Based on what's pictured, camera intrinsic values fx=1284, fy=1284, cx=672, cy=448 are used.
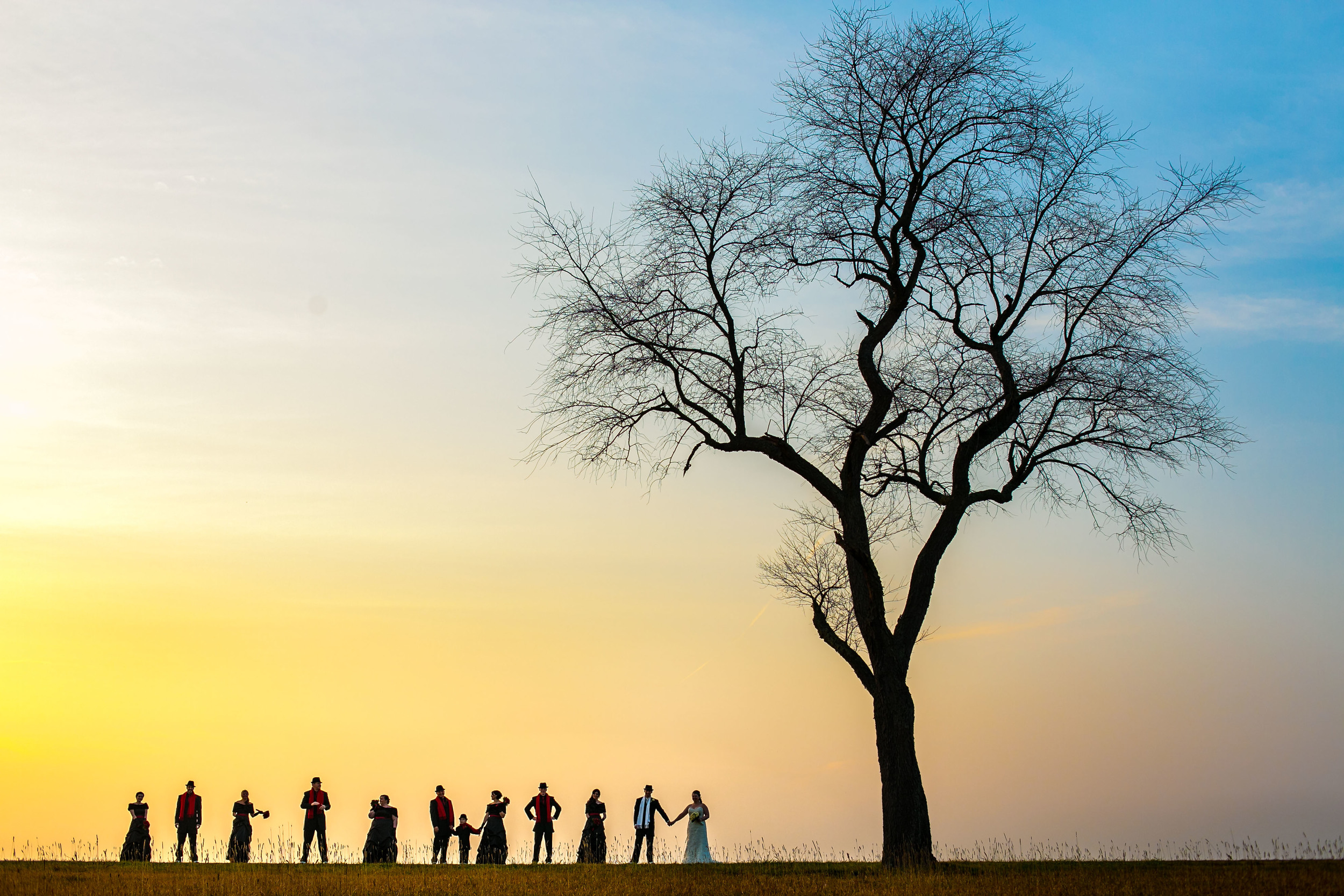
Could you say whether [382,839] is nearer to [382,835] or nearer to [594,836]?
[382,835]

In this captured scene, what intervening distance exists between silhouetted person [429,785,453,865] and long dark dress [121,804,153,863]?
6.11 metres

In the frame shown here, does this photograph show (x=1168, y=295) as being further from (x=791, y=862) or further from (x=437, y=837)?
(x=437, y=837)

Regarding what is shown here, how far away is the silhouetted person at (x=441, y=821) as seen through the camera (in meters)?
28.2

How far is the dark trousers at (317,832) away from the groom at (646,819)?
6.79m

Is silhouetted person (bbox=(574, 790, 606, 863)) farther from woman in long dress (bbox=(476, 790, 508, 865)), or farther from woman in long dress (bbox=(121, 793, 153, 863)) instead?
woman in long dress (bbox=(121, 793, 153, 863))

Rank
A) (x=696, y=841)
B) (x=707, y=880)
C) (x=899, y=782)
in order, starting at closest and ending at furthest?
(x=707, y=880), (x=899, y=782), (x=696, y=841)

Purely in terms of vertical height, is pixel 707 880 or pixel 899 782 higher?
pixel 899 782

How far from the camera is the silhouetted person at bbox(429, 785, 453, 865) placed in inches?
1112

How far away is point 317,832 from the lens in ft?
92.9

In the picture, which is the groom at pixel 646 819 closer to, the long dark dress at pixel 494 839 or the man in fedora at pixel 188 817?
the long dark dress at pixel 494 839

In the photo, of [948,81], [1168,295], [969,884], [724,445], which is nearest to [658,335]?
[724,445]

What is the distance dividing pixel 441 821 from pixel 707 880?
10.1m

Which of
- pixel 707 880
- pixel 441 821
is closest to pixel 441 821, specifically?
pixel 441 821

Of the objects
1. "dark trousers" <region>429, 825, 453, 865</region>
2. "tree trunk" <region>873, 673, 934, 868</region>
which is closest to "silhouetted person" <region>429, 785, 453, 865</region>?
"dark trousers" <region>429, 825, 453, 865</region>
